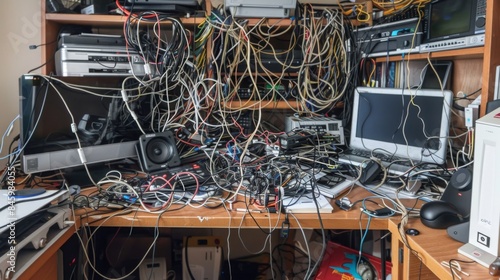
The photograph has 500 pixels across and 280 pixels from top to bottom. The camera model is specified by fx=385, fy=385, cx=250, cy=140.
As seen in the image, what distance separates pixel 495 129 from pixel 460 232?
0.29m

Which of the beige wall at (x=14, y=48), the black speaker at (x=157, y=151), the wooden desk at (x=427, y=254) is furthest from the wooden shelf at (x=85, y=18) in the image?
the wooden desk at (x=427, y=254)

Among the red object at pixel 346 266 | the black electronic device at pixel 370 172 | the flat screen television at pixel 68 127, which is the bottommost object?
the red object at pixel 346 266

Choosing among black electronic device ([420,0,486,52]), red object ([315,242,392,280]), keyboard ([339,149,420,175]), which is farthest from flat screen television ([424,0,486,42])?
red object ([315,242,392,280])

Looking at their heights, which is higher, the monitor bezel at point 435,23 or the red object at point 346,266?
the monitor bezel at point 435,23

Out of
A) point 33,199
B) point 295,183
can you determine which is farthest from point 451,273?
point 33,199

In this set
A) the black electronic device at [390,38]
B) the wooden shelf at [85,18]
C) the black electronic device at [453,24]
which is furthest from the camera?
the wooden shelf at [85,18]

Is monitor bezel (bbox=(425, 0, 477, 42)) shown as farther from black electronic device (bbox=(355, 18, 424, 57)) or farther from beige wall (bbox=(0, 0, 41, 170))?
beige wall (bbox=(0, 0, 41, 170))

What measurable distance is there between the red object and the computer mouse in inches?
21.3

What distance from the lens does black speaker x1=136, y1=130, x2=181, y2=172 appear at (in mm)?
1540

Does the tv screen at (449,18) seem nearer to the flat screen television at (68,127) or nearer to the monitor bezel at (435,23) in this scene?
the monitor bezel at (435,23)

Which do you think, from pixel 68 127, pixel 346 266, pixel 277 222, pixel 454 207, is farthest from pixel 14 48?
pixel 454 207

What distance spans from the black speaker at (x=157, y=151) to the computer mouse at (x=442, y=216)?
96 centimetres

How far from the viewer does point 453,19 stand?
4.55 ft

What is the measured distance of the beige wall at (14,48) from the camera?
5.49 feet
